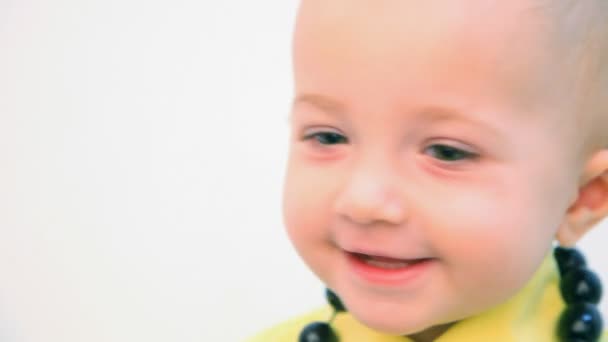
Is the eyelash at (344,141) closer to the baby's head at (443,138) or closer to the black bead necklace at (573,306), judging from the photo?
the baby's head at (443,138)

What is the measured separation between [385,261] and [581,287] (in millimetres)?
191

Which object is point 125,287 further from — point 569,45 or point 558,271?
point 569,45

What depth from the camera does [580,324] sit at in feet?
2.06

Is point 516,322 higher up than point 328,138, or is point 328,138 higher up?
point 328,138

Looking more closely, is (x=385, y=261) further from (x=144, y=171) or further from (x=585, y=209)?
(x=144, y=171)

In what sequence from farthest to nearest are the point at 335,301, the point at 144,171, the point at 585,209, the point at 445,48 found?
the point at 144,171, the point at 335,301, the point at 585,209, the point at 445,48

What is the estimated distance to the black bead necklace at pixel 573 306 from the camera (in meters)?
0.63

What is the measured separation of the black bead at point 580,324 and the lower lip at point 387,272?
149mm

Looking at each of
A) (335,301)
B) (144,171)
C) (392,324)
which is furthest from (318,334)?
(144,171)

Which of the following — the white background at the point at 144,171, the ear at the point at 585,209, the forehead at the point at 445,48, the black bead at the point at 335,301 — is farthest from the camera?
the white background at the point at 144,171

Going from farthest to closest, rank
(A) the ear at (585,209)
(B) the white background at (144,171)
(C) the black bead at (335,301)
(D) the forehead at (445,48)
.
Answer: (B) the white background at (144,171)
(C) the black bead at (335,301)
(A) the ear at (585,209)
(D) the forehead at (445,48)

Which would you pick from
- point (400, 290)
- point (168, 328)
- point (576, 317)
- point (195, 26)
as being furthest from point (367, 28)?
point (195, 26)

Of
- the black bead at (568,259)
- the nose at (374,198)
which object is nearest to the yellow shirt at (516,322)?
the black bead at (568,259)

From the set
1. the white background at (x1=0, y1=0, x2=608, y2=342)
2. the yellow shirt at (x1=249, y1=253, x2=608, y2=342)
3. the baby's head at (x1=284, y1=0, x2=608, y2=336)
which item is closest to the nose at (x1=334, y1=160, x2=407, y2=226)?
the baby's head at (x1=284, y1=0, x2=608, y2=336)
